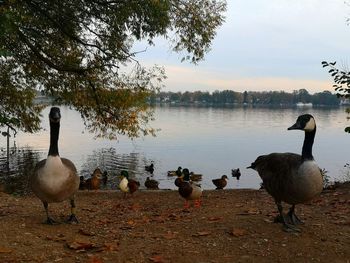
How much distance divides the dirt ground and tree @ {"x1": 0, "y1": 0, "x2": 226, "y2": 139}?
314 inches

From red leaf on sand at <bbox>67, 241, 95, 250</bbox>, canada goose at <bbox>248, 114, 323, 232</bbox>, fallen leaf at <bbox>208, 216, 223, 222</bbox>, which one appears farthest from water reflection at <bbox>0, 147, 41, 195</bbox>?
canada goose at <bbox>248, 114, 323, 232</bbox>

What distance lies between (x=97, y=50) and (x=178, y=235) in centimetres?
1268

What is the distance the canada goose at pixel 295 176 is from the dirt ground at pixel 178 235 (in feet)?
2.22

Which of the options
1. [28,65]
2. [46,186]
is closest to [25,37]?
[28,65]

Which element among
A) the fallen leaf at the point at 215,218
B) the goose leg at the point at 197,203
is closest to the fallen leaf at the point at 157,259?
the fallen leaf at the point at 215,218

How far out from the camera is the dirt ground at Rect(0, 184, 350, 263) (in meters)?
7.10

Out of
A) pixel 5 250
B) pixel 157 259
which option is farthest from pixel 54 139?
pixel 157 259

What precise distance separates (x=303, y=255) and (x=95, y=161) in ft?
110

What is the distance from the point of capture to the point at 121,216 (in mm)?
10562

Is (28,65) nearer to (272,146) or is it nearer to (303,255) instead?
(303,255)

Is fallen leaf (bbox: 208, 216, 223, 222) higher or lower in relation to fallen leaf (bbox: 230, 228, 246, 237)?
lower

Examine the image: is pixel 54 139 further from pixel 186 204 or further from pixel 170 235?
pixel 186 204

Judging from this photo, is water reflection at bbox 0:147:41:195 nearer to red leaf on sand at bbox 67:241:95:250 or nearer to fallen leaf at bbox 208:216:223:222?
fallen leaf at bbox 208:216:223:222

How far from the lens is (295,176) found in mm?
8062
